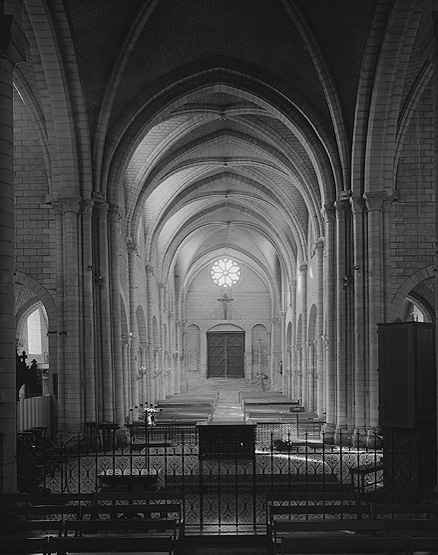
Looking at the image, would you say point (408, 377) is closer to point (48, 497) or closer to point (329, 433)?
point (48, 497)

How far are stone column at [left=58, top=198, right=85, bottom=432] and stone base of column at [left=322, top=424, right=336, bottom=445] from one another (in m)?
7.15

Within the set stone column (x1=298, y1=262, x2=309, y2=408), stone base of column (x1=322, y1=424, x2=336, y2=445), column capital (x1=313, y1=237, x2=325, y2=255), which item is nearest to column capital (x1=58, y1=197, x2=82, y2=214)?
stone base of column (x1=322, y1=424, x2=336, y2=445)

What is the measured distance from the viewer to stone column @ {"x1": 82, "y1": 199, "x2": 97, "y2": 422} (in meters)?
21.7

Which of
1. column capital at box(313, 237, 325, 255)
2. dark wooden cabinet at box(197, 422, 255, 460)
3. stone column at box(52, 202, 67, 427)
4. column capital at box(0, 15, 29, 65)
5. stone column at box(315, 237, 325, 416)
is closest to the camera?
column capital at box(0, 15, 29, 65)

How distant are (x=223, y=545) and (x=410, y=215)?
1528 centimetres

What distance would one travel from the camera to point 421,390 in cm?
1320

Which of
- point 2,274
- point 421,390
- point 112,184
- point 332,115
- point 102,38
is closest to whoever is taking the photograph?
point 2,274

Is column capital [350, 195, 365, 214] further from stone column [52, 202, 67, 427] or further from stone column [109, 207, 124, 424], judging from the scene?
stone column [52, 202, 67, 427]

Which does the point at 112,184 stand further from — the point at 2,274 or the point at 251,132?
the point at 2,274

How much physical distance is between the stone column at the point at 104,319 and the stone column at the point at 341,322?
6.77m

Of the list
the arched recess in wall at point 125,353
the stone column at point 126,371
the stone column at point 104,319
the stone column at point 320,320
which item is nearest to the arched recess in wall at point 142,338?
the stone column at point 126,371

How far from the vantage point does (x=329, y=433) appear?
901 inches

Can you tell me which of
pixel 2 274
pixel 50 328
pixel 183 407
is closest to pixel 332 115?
pixel 50 328

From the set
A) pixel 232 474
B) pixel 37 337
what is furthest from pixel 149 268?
pixel 232 474
